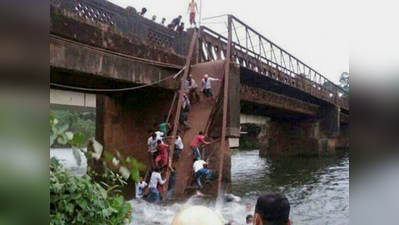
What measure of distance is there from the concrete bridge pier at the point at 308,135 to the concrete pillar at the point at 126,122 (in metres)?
1.93

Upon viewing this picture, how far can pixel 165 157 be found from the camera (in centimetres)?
461

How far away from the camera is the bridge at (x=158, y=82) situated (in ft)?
12.4

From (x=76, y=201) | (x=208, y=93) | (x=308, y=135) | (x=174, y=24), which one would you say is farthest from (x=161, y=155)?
A: (x=76, y=201)

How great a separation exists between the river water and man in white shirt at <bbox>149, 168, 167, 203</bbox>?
14cm

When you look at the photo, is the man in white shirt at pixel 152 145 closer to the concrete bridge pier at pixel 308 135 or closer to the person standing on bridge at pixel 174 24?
the concrete bridge pier at pixel 308 135

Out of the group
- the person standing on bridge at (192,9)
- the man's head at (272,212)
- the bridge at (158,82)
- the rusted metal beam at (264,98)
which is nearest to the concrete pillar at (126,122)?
the bridge at (158,82)

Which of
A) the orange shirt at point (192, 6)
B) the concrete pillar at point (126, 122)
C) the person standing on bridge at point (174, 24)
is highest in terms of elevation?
the person standing on bridge at point (174, 24)

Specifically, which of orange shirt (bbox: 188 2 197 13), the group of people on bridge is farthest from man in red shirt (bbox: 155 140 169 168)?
orange shirt (bbox: 188 2 197 13)

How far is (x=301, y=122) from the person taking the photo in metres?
5.35

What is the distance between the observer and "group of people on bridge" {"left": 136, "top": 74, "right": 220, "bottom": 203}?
13.8 ft

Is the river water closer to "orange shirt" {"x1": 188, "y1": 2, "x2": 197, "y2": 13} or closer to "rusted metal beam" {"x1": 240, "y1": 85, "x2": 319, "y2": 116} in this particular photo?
"orange shirt" {"x1": 188, "y1": 2, "x2": 197, "y2": 13}

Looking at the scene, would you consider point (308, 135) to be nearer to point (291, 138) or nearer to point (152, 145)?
point (291, 138)

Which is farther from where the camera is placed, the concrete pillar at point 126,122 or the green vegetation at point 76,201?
the concrete pillar at point 126,122

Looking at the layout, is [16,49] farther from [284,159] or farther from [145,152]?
[284,159]
